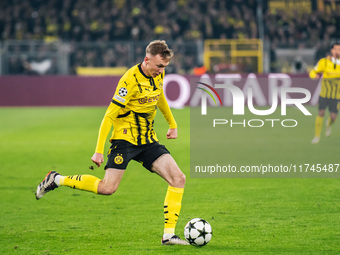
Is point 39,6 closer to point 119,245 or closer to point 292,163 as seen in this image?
point 292,163

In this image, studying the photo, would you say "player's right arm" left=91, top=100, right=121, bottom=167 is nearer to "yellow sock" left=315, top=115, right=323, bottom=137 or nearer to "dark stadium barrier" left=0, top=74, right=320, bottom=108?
"yellow sock" left=315, top=115, right=323, bottom=137

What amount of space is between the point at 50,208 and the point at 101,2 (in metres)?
24.1

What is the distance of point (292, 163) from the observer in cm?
1108

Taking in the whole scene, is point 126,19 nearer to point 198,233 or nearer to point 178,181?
point 178,181

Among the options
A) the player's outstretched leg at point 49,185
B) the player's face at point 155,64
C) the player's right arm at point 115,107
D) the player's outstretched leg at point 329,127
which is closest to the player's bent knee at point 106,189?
the player's right arm at point 115,107

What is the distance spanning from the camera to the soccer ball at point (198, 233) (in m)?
5.66

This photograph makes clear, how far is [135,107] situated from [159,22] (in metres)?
23.3

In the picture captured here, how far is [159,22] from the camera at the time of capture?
2867 centimetres

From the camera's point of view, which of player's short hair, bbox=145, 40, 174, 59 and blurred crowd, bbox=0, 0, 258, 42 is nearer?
player's short hair, bbox=145, 40, 174, 59

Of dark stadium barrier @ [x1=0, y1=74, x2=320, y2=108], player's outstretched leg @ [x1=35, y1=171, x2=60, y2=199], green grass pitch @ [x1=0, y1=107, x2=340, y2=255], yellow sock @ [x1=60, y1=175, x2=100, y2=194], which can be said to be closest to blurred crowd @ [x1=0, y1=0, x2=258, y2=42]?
dark stadium barrier @ [x1=0, y1=74, x2=320, y2=108]

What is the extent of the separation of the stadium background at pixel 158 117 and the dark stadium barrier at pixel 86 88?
0.19 feet

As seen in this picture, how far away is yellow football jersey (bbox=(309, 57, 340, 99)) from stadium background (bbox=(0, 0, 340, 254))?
118cm

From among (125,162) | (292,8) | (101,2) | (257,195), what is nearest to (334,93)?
(257,195)

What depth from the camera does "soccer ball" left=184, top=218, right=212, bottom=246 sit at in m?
5.66
